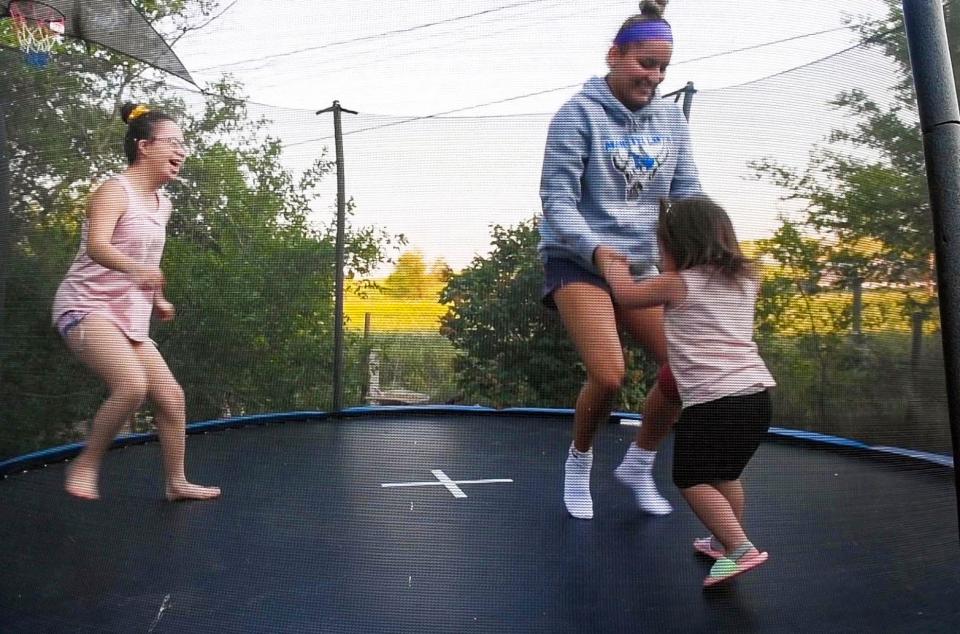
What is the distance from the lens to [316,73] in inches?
59.9

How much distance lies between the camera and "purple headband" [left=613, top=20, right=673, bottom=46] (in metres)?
1.18

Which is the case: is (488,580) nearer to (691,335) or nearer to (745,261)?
(691,335)

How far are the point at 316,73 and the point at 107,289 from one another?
603 millimetres

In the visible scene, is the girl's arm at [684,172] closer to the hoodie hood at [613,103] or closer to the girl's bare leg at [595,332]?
the hoodie hood at [613,103]

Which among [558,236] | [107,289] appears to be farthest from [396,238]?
[107,289]

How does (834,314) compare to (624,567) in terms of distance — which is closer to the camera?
(834,314)

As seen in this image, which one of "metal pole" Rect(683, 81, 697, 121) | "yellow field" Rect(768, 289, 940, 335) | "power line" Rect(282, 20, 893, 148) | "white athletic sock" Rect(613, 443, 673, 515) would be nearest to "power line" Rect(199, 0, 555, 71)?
"power line" Rect(282, 20, 893, 148)

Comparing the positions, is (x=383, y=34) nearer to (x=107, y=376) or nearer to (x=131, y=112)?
(x=131, y=112)

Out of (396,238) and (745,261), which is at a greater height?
(396,238)

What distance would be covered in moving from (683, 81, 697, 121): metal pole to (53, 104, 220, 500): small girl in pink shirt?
0.93 meters

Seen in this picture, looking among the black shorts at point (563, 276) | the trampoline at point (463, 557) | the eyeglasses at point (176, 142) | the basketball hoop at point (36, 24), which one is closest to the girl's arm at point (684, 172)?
the black shorts at point (563, 276)

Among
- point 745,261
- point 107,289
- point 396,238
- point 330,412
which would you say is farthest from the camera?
point 330,412

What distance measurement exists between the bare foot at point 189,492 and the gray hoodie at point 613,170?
101cm

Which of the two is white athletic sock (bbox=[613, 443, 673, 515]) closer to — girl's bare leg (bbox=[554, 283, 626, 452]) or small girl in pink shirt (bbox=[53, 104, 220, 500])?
girl's bare leg (bbox=[554, 283, 626, 452])
